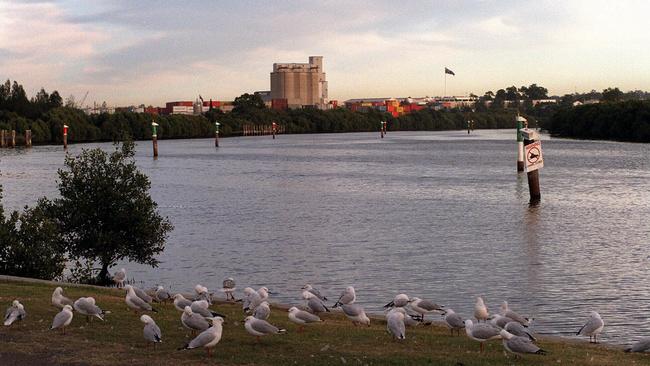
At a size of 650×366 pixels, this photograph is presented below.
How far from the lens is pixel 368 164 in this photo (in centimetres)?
14300

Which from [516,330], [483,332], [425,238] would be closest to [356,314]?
[483,332]

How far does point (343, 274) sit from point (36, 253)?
1339cm

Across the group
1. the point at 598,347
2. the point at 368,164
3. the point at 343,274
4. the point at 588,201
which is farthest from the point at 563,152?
the point at 598,347

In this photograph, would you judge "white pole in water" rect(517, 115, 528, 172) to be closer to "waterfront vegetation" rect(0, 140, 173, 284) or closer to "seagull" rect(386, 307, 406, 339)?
A: "waterfront vegetation" rect(0, 140, 173, 284)

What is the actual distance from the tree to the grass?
13.3 meters

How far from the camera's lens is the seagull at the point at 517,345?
18.8 meters

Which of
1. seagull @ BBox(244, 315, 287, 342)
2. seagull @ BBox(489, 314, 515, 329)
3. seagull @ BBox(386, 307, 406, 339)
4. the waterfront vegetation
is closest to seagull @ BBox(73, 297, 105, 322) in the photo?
seagull @ BBox(244, 315, 287, 342)

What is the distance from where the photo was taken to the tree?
37.4 metres

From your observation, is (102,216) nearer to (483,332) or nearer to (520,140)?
(483,332)

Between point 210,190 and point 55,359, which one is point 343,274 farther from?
point 210,190

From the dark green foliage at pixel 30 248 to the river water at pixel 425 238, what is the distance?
17.0 ft

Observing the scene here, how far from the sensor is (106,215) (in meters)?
37.7

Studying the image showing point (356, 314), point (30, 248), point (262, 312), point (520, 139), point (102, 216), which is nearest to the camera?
point (262, 312)

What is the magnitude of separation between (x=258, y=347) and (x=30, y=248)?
1737cm
